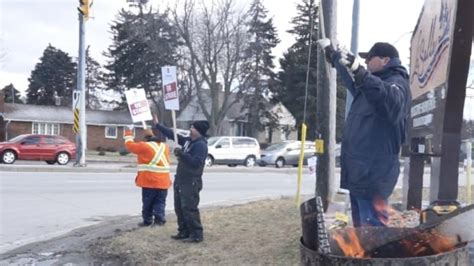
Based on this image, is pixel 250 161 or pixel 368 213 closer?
pixel 368 213

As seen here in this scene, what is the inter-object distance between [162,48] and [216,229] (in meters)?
41.1

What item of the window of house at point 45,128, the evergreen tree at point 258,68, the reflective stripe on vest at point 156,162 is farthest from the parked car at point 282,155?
the window of house at point 45,128

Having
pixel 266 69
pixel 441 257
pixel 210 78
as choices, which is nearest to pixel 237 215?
pixel 441 257

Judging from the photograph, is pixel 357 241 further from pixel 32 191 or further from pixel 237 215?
pixel 32 191

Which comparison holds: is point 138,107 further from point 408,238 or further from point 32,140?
point 32,140

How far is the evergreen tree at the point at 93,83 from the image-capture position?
7519 centimetres

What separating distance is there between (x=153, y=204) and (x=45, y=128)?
46.3 m

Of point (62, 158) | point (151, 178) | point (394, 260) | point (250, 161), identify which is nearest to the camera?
point (394, 260)

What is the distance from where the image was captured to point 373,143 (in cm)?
420

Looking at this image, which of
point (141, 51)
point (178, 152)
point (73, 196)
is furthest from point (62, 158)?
point (141, 51)

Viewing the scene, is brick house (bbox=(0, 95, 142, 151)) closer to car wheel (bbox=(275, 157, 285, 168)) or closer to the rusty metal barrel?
car wheel (bbox=(275, 157, 285, 168))

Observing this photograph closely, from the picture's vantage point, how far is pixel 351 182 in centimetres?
433

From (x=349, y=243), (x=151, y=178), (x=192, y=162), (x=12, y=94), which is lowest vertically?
(x=151, y=178)

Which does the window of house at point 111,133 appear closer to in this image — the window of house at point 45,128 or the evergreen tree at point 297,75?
the window of house at point 45,128
